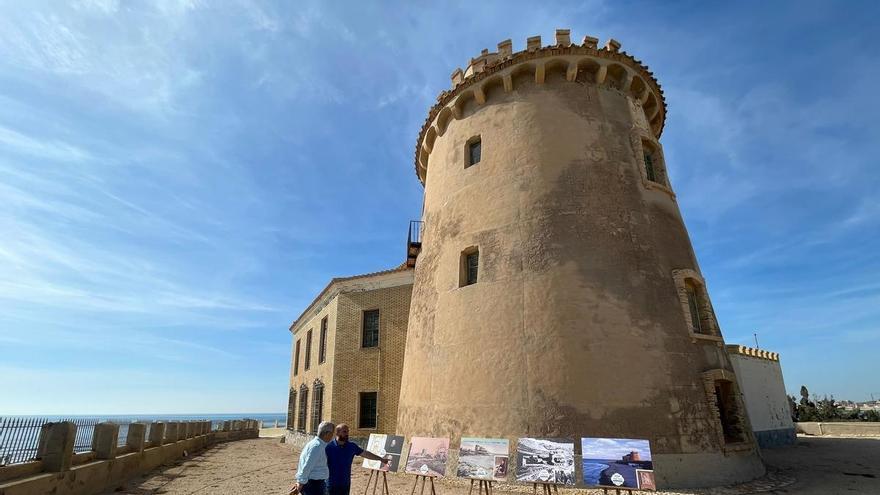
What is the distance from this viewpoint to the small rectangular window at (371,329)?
64.1 ft

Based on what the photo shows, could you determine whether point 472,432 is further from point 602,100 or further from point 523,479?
point 602,100

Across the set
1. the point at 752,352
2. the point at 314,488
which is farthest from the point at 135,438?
the point at 752,352

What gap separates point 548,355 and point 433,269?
16.1ft

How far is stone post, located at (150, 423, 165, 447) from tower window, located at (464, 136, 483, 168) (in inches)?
534

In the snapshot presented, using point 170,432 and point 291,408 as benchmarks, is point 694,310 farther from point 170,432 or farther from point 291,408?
point 291,408

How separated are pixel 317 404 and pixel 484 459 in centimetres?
1490

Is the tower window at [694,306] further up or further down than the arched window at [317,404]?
further up

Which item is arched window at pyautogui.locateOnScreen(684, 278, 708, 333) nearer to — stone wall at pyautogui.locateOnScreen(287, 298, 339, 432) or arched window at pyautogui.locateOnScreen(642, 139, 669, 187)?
arched window at pyautogui.locateOnScreen(642, 139, 669, 187)

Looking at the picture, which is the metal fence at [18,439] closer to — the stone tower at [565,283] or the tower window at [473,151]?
the stone tower at [565,283]

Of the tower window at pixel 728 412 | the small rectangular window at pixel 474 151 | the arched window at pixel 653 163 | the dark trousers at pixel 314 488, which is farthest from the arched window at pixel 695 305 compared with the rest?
the dark trousers at pixel 314 488

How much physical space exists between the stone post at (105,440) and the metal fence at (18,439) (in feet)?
8.18

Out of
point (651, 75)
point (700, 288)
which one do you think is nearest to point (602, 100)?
point (651, 75)

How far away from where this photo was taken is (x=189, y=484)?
40.1 feet

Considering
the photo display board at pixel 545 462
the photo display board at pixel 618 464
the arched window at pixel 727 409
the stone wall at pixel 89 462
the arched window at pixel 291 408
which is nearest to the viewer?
the photo display board at pixel 618 464
